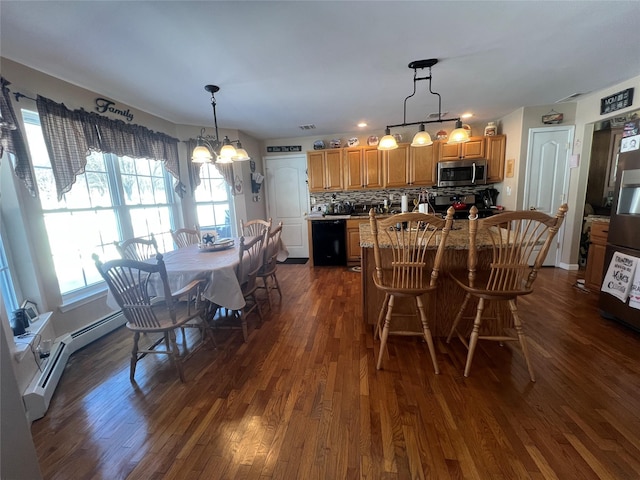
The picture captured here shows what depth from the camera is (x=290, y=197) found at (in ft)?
16.9

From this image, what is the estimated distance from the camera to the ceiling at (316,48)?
60.7 inches

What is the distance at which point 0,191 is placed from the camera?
1.96m

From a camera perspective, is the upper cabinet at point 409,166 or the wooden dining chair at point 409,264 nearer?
the wooden dining chair at point 409,264

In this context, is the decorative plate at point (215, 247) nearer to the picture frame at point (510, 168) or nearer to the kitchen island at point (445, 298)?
the kitchen island at point (445, 298)

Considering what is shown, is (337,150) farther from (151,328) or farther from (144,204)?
(151,328)

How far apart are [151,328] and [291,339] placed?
109cm

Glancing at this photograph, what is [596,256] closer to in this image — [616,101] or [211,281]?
[616,101]

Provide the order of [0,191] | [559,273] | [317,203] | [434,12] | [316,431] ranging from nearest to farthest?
1. [316,431]
2. [434,12]
3. [0,191]
4. [559,273]
5. [317,203]

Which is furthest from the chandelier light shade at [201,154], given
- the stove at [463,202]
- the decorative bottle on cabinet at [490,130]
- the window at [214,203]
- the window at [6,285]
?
the decorative bottle on cabinet at [490,130]

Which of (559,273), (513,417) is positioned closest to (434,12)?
(513,417)

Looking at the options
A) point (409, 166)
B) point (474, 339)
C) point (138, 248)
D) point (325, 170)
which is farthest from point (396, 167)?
point (138, 248)

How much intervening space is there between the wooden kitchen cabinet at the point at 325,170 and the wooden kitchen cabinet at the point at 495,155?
2391 millimetres

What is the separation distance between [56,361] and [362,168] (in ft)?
14.4

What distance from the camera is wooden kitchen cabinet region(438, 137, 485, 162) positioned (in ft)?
13.9
